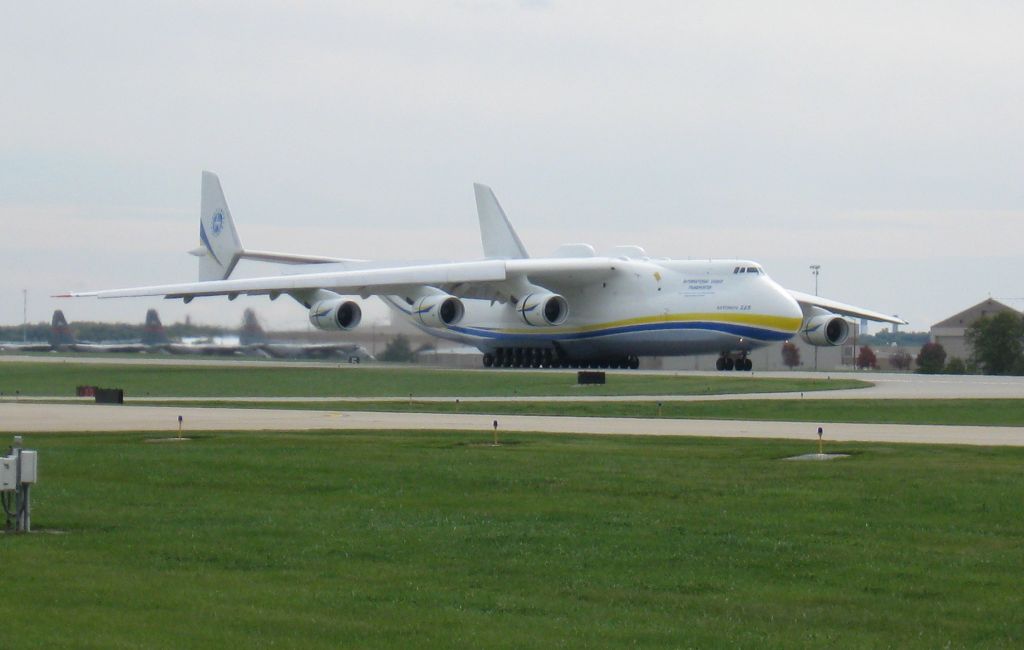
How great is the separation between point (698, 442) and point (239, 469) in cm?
725

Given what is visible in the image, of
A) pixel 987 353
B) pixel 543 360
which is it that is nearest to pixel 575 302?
pixel 543 360

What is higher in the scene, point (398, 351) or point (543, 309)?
point (543, 309)

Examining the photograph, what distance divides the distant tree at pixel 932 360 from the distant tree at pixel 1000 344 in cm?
192

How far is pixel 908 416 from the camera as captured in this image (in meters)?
28.9

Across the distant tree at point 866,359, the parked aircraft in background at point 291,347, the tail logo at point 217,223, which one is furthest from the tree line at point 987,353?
the tail logo at point 217,223

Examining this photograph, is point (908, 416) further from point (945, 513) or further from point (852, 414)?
point (945, 513)

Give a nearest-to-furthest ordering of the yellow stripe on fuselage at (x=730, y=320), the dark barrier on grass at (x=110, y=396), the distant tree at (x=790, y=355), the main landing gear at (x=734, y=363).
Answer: the dark barrier on grass at (x=110, y=396)
the yellow stripe on fuselage at (x=730, y=320)
the main landing gear at (x=734, y=363)
the distant tree at (x=790, y=355)

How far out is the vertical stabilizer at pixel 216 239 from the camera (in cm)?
5953

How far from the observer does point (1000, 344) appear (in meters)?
69.1

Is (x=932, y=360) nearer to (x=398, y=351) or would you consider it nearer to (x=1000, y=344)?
(x=1000, y=344)

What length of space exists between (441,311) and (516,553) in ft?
131

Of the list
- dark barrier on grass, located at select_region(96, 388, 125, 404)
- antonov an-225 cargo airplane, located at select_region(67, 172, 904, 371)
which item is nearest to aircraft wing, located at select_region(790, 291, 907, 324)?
antonov an-225 cargo airplane, located at select_region(67, 172, 904, 371)

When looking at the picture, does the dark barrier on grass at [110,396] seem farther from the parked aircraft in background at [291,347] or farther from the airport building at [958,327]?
the airport building at [958,327]

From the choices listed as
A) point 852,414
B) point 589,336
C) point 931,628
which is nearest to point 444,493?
point 931,628
